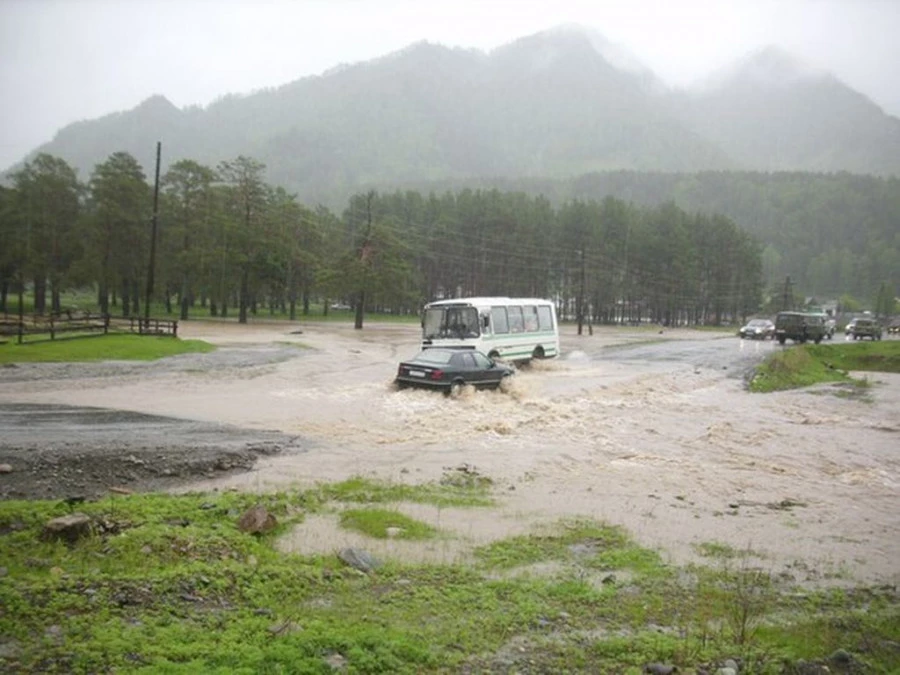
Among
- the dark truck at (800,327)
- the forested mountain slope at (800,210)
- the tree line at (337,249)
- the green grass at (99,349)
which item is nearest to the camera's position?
the green grass at (99,349)

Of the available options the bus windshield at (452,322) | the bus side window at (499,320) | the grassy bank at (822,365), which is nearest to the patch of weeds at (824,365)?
the grassy bank at (822,365)

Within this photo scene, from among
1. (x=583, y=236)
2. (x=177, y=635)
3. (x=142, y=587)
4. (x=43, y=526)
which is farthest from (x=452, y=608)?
(x=583, y=236)

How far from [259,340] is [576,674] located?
3733cm

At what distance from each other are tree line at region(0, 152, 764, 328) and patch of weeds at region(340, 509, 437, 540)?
2049 inches

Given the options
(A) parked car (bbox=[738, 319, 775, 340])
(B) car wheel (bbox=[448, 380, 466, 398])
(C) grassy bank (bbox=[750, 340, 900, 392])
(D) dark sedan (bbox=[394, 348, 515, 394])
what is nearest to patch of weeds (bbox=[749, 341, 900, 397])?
(C) grassy bank (bbox=[750, 340, 900, 392])

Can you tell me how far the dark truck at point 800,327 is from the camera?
50.0m

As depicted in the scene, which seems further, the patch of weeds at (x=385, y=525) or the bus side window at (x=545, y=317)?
the bus side window at (x=545, y=317)

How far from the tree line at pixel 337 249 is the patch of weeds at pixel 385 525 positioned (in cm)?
5204

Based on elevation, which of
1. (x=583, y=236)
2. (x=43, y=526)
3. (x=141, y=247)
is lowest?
(x=43, y=526)

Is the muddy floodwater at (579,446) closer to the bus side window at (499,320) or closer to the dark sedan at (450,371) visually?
the dark sedan at (450,371)

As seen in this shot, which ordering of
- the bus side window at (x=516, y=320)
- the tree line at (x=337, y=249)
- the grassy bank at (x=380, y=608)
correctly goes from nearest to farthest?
1. the grassy bank at (x=380, y=608)
2. the bus side window at (x=516, y=320)
3. the tree line at (x=337, y=249)

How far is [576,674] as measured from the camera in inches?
176

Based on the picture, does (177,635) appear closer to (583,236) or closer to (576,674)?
(576,674)

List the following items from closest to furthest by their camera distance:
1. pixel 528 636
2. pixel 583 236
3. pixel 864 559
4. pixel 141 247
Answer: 1. pixel 528 636
2. pixel 864 559
3. pixel 141 247
4. pixel 583 236
